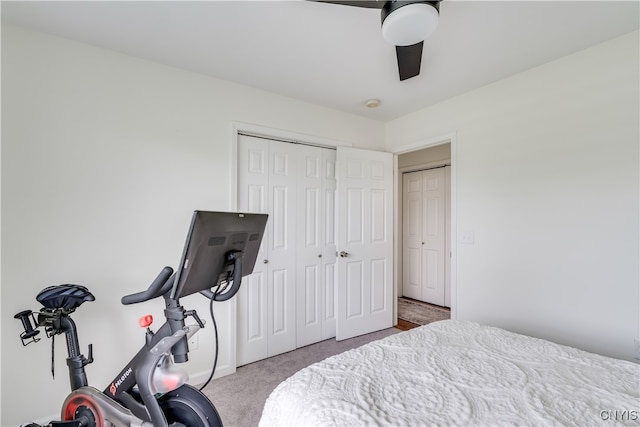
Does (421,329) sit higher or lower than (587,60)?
lower

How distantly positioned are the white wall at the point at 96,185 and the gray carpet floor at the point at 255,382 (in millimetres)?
220

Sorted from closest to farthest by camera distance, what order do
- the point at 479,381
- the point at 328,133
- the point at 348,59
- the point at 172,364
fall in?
the point at 479,381
the point at 172,364
the point at 348,59
the point at 328,133

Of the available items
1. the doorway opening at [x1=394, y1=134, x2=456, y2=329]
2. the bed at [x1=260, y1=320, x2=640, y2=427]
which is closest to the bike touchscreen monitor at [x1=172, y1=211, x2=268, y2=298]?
the bed at [x1=260, y1=320, x2=640, y2=427]

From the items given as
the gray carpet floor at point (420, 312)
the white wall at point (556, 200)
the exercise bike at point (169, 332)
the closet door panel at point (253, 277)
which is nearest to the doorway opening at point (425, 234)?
the gray carpet floor at point (420, 312)

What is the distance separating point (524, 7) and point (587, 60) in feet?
2.68

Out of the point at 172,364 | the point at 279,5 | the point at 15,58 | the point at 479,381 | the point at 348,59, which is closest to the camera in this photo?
the point at 479,381

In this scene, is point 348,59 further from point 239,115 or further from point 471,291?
point 471,291

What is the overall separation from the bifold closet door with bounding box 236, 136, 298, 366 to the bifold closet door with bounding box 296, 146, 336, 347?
9 centimetres

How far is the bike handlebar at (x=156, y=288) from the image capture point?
49.1 inches

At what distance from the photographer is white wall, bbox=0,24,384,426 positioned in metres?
1.69

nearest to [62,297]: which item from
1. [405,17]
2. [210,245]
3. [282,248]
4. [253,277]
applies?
[210,245]

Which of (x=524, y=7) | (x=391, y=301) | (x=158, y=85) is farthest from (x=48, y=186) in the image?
(x=391, y=301)

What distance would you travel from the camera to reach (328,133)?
9.87 feet

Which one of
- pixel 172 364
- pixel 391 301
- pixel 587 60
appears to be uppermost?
pixel 587 60
